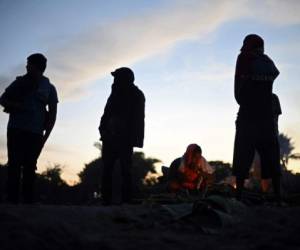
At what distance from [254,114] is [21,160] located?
9.18ft

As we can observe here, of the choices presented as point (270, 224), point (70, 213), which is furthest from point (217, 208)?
point (70, 213)

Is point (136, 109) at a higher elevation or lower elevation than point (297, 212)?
higher

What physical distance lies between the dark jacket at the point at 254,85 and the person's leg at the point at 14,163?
2.66m

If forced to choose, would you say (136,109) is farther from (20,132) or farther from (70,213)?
(70,213)

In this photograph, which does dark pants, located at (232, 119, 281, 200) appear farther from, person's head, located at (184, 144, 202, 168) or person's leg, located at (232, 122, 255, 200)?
person's head, located at (184, 144, 202, 168)

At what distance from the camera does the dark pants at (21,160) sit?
558 cm

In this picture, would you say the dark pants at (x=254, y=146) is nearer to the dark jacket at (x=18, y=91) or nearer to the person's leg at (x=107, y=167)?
the person's leg at (x=107, y=167)

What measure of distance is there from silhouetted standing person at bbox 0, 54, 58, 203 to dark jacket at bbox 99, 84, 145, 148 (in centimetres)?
103

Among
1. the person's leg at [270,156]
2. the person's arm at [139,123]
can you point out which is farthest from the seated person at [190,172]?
the person's leg at [270,156]

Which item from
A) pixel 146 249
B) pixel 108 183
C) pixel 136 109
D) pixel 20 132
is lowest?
pixel 146 249

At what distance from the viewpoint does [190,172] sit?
9.23 m

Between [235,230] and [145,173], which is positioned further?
[145,173]

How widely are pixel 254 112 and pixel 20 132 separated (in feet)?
9.08

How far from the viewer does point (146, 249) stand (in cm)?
316
